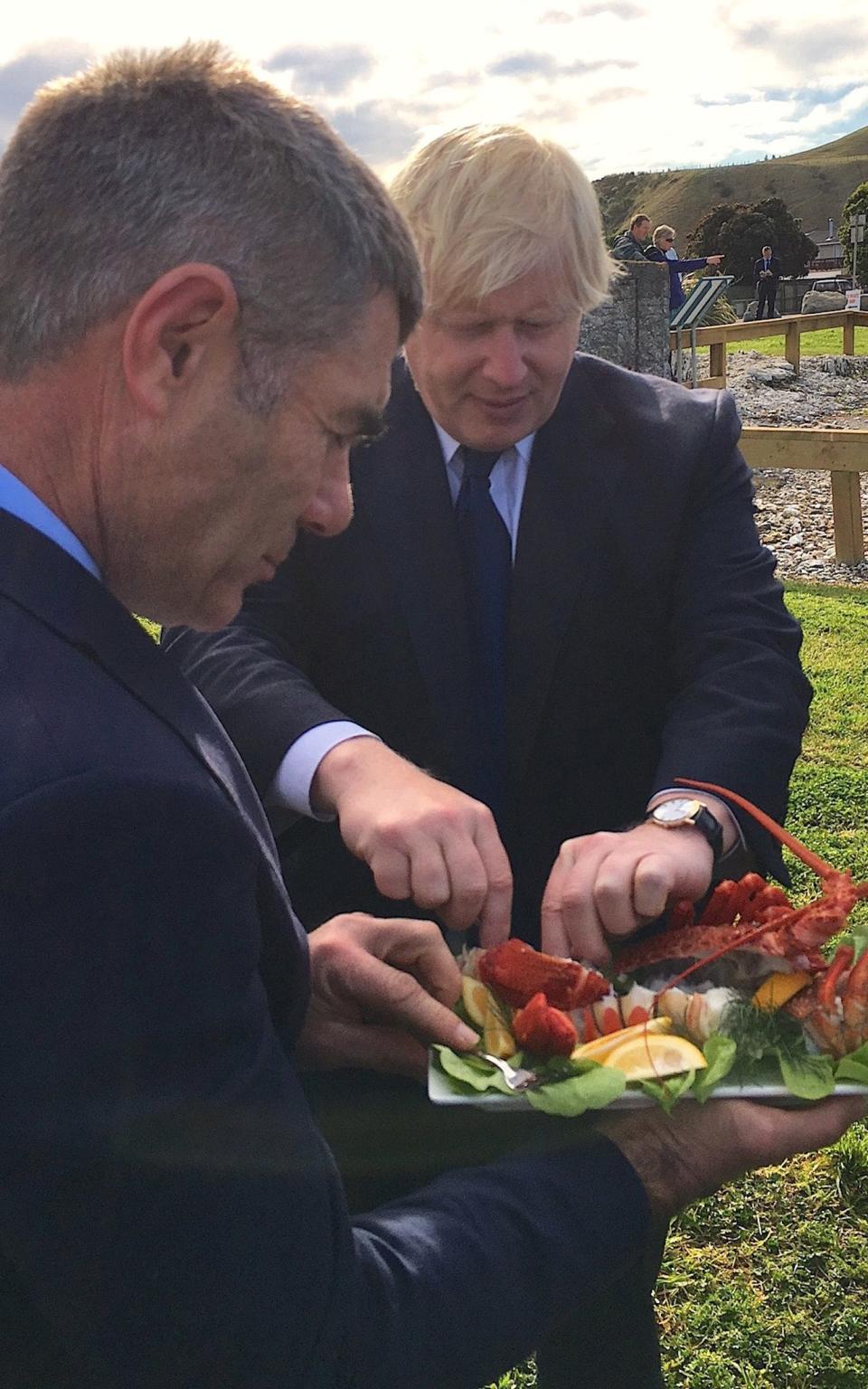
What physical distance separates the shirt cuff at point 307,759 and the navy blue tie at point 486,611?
1.20 ft

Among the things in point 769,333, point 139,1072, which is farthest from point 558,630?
point 769,333

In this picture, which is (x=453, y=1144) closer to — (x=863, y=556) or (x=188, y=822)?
(x=188, y=822)

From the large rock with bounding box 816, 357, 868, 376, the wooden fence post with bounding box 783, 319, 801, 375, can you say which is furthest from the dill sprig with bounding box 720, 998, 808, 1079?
the large rock with bounding box 816, 357, 868, 376

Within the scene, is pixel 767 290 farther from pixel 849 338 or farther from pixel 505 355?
pixel 505 355

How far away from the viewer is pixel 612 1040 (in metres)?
1.98

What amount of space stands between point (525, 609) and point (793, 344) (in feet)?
94.7

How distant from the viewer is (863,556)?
11625 millimetres

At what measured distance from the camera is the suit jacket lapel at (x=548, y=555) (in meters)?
2.59

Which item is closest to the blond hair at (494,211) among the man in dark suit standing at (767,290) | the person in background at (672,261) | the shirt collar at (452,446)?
the shirt collar at (452,446)

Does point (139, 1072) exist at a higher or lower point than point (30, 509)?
lower

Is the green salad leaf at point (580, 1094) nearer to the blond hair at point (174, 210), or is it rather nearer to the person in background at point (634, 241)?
the blond hair at point (174, 210)

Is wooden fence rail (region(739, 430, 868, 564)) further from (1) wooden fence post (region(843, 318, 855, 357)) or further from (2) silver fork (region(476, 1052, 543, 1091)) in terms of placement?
(1) wooden fence post (region(843, 318, 855, 357))

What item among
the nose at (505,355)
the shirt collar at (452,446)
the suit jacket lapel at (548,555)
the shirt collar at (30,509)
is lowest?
the suit jacket lapel at (548,555)

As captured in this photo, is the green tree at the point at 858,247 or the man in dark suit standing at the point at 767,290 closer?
the man in dark suit standing at the point at 767,290
